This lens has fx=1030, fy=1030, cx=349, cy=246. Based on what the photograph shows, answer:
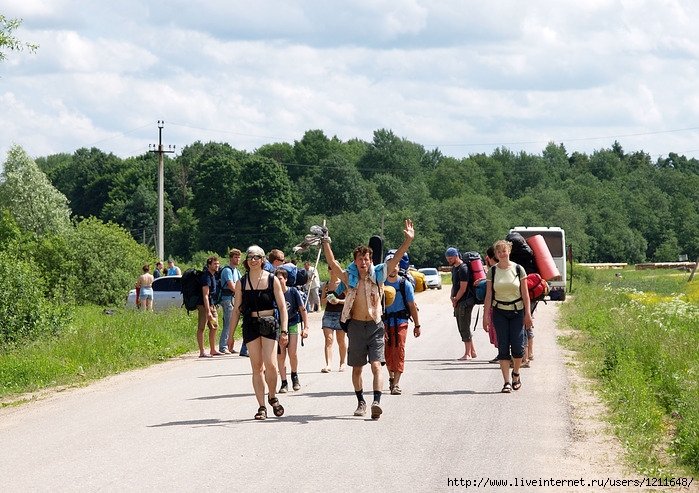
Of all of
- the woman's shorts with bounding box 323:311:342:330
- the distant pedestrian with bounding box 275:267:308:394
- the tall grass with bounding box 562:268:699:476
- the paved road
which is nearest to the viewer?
the paved road

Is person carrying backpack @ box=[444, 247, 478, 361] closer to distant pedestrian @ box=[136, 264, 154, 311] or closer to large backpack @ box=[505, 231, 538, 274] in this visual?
large backpack @ box=[505, 231, 538, 274]

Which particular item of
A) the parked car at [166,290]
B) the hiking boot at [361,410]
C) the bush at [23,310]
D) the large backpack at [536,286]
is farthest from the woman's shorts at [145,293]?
the hiking boot at [361,410]

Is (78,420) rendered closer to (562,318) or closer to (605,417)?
(605,417)

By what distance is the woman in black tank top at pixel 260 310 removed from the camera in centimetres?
1067

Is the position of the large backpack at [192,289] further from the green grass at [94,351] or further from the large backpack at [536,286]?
the large backpack at [536,286]

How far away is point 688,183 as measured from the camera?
147 metres

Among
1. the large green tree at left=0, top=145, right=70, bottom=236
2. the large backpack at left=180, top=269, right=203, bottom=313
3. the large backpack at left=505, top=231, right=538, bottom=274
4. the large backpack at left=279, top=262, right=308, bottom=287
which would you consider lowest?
the large backpack at left=180, top=269, right=203, bottom=313

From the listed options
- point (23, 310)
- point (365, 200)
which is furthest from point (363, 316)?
point (365, 200)

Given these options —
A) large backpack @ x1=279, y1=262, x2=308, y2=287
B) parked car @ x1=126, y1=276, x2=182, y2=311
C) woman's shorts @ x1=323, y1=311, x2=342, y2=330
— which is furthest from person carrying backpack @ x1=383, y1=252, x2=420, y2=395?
parked car @ x1=126, y1=276, x2=182, y2=311

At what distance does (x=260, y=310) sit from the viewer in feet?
35.0

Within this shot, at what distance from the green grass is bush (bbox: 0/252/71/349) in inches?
18.4

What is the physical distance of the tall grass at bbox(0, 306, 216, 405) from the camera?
15.3m

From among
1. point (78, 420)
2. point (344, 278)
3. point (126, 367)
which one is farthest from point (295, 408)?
point (126, 367)

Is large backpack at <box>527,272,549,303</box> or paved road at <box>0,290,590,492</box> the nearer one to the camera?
paved road at <box>0,290,590,492</box>
